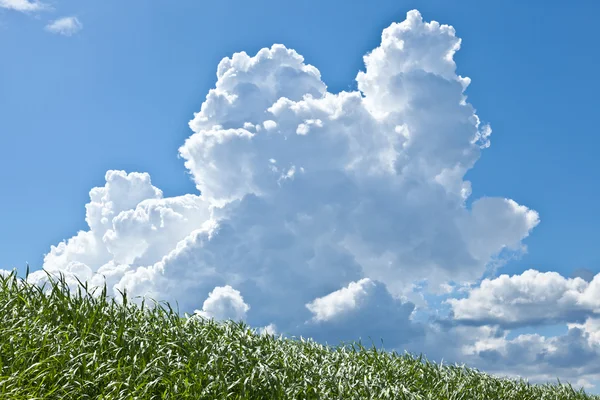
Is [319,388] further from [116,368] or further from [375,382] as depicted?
[116,368]

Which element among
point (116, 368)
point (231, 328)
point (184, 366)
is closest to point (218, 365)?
point (184, 366)

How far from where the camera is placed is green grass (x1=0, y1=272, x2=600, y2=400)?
5.96 m

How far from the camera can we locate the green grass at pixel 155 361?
5.96m

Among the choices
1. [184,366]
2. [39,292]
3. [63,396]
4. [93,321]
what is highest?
[39,292]

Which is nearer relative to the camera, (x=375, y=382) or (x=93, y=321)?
(x=93, y=321)

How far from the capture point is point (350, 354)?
916 cm

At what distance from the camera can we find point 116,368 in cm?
615

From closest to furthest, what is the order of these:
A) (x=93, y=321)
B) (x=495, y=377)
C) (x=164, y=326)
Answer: (x=93, y=321) < (x=164, y=326) < (x=495, y=377)

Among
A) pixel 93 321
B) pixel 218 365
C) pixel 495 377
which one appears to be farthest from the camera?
pixel 495 377

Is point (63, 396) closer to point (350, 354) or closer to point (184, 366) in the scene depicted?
point (184, 366)

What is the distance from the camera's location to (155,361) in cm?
634

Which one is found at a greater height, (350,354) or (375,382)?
(350,354)

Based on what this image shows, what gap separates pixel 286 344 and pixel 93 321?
2.82 meters

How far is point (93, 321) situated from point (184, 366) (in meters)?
1.35
